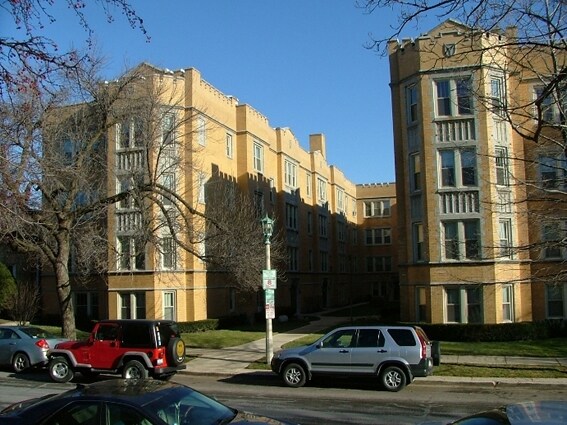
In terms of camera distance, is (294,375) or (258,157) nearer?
(294,375)

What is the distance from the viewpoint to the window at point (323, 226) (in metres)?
54.8

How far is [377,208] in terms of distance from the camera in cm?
6962

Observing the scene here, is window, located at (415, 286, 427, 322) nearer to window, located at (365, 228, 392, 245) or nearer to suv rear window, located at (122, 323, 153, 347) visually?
suv rear window, located at (122, 323, 153, 347)

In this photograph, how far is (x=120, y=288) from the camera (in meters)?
31.5

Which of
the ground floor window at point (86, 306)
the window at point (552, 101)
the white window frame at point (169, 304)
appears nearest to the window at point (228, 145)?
the white window frame at point (169, 304)

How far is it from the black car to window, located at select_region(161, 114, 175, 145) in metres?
17.9

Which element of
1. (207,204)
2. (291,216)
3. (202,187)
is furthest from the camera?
(291,216)

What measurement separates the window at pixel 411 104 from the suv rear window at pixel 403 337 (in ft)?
52.3

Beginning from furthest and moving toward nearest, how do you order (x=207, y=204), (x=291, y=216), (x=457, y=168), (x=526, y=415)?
(x=291, y=216)
(x=207, y=204)
(x=457, y=168)
(x=526, y=415)

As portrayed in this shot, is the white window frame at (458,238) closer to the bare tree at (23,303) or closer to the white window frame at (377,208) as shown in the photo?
the bare tree at (23,303)

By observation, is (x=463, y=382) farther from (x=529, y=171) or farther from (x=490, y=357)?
(x=529, y=171)

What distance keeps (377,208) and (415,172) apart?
4079 cm

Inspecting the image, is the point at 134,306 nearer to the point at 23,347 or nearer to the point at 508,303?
the point at 23,347

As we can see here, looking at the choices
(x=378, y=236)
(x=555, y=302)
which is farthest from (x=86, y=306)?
(x=378, y=236)
